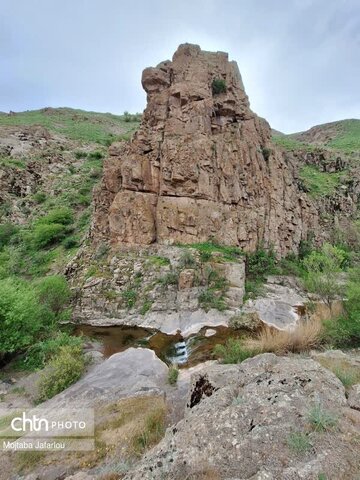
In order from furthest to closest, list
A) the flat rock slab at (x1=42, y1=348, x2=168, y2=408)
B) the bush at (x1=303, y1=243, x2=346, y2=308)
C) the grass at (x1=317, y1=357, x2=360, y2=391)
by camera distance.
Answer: the bush at (x1=303, y1=243, x2=346, y2=308) → the flat rock slab at (x1=42, y1=348, x2=168, y2=408) → the grass at (x1=317, y1=357, x2=360, y2=391)

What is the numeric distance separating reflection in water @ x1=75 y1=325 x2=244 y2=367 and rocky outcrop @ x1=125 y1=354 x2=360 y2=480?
7578 millimetres

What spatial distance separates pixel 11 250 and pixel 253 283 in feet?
83.6

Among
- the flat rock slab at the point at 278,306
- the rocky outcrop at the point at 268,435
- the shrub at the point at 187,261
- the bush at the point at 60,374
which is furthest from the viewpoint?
the shrub at the point at 187,261

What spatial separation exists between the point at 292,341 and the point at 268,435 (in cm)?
768

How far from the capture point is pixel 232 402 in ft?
17.5

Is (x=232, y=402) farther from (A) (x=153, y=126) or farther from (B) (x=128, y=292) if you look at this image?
(A) (x=153, y=126)

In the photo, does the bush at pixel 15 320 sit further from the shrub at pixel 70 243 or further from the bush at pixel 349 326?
the shrub at pixel 70 243

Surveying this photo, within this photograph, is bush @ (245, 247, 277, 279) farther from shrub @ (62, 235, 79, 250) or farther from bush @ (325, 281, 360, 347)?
shrub @ (62, 235, 79, 250)

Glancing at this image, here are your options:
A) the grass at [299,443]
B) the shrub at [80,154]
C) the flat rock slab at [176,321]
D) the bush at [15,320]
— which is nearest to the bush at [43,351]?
the bush at [15,320]

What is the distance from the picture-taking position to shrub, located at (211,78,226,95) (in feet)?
97.4

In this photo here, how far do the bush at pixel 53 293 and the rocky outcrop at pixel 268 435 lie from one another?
1465 cm

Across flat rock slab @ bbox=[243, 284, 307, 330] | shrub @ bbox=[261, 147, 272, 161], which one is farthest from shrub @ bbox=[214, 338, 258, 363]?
shrub @ bbox=[261, 147, 272, 161]

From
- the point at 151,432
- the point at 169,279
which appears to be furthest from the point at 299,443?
the point at 169,279

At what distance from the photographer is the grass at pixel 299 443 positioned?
3.76 meters
